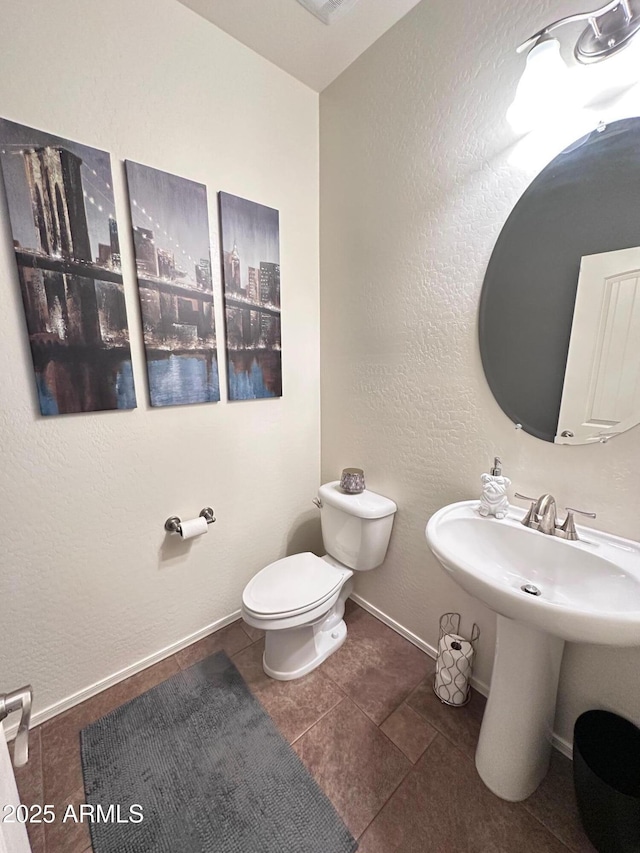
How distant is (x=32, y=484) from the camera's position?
3.88 ft

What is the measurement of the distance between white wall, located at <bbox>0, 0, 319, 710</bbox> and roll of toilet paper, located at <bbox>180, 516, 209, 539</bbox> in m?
0.08

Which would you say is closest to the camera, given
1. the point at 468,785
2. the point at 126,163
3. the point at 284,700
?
the point at 468,785

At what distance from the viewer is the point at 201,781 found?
1.11 m

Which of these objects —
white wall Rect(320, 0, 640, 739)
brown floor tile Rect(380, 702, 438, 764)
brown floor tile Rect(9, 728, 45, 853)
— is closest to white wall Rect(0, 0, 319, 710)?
brown floor tile Rect(9, 728, 45, 853)

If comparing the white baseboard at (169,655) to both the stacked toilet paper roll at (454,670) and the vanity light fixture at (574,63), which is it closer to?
the stacked toilet paper roll at (454,670)

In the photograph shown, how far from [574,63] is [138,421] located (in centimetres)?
178

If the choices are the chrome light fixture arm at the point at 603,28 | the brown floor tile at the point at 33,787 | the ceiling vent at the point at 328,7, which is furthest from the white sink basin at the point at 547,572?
the ceiling vent at the point at 328,7

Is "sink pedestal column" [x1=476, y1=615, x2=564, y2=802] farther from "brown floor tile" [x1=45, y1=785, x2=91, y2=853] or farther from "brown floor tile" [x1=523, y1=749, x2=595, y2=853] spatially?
"brown floor tile" [x1=45, y1=785, x2=91, y2=853]

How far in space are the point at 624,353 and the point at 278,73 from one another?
180 cm

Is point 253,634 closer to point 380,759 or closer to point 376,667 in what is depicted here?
point 376,667

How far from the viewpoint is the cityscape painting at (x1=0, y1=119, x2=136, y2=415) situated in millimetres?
1057

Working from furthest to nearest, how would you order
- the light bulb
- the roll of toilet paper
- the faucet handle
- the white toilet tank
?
the white toilet tank → the roll of toilet paper → the faucet handle → the light bulb

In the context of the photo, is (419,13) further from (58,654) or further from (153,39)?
(58,654)

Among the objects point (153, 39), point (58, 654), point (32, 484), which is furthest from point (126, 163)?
point (58, 654)
